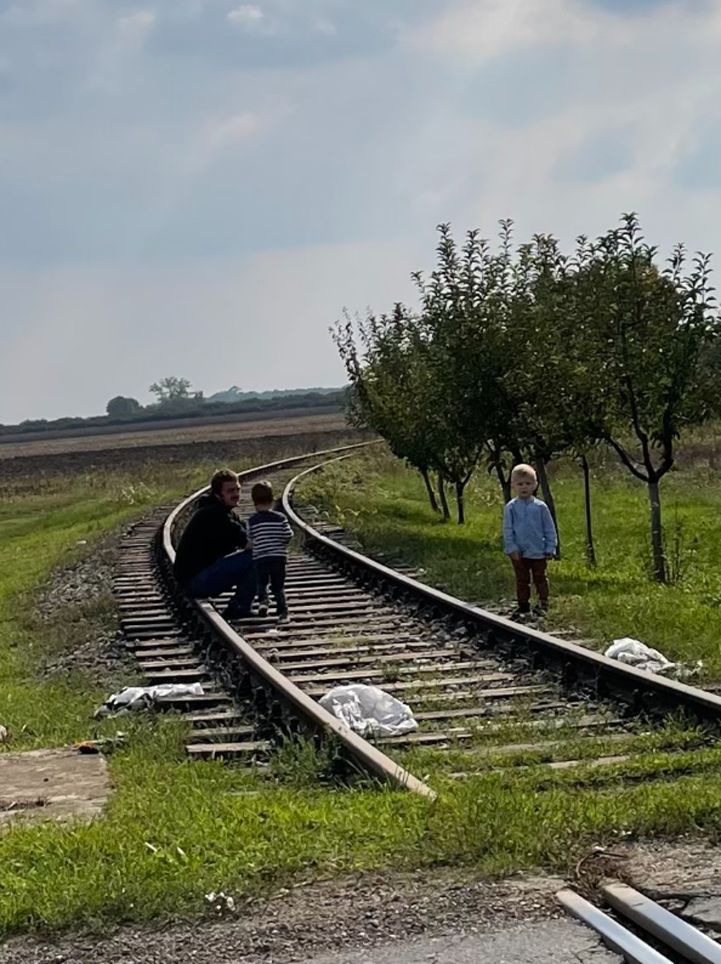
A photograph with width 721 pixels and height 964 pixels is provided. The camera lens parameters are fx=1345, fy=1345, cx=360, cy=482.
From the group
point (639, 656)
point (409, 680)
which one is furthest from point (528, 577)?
point (409, 680)

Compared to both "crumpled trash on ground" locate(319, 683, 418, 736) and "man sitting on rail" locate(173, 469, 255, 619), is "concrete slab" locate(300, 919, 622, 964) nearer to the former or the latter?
"crumpled trash on ground" locate(319, 683, 418, 736)

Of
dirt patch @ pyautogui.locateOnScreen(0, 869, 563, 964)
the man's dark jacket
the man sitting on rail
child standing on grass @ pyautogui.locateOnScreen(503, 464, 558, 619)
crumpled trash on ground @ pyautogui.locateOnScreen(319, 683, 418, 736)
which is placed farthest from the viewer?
the man's dark jacket

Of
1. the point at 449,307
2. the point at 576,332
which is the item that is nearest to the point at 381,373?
the point at 449,307

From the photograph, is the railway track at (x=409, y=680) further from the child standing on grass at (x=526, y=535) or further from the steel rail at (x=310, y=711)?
the child standing on grass at (x=526, y=535)

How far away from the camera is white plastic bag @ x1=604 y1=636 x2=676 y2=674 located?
925 centimetres

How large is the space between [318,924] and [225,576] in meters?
8.45

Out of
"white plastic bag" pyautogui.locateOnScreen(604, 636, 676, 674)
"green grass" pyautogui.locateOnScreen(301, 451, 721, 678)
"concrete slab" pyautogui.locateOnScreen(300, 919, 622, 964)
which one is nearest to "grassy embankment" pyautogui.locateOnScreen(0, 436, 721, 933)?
"concrete slab" pyautogui.locateOnScreen(300, 919, 622, 964)

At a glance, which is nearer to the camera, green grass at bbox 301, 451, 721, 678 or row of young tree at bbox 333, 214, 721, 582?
green grass at bbox 301, 451, 721, 678

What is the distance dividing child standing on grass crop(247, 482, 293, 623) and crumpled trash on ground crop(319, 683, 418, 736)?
430 centimetres

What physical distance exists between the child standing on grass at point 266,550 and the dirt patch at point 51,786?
4767 mm

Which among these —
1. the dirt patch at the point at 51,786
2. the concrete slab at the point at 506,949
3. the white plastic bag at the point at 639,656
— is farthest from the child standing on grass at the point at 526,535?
the concrete slab at the point at 506,949

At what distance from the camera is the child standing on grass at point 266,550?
501 inches

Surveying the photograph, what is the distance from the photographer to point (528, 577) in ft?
39.4

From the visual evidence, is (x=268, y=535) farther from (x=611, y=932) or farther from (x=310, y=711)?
Answer: (x=611, y=932)
